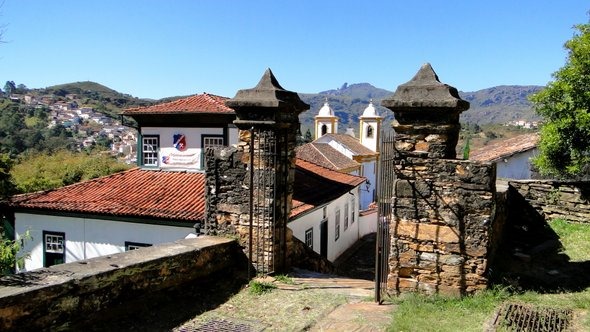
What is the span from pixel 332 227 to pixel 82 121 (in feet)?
232

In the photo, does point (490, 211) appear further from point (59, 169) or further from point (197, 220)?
point (59, 169)

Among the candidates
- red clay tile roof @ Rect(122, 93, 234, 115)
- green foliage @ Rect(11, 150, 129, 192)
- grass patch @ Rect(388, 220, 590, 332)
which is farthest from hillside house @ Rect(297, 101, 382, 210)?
grass patch @ Rect(388, 220, 590, 332)

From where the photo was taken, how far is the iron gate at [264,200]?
7.57 meters

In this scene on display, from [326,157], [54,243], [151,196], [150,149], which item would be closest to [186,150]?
[150,149]

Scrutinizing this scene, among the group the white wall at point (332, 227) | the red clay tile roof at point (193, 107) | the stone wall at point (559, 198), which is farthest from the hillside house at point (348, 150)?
the stone wall at point (559, 198)

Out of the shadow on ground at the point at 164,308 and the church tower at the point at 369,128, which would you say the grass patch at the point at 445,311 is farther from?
the church tower at the point at 369,128

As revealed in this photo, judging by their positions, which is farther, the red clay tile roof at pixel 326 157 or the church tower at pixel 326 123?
the church tower at pixel 326 123

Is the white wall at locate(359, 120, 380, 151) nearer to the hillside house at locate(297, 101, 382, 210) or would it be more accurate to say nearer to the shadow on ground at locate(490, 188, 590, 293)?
the hillside house at locate(297, 101, 382, 210)

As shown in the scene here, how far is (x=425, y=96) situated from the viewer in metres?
6.33

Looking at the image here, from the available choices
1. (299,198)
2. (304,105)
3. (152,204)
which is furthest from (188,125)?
(304,105)

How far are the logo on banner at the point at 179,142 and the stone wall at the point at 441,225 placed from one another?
13.9m

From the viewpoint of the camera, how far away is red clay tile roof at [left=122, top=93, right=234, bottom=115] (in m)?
18.4

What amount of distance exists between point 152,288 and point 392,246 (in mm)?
3426

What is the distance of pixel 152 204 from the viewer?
14523mm
